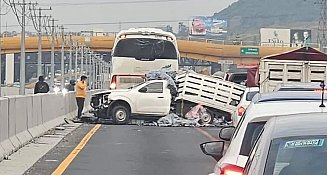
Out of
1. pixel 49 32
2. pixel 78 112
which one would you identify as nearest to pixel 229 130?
pixel 78 112

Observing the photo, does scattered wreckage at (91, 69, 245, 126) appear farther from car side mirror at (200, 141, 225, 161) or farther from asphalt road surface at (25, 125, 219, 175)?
car side mirror at (200, 141, 225, 161)

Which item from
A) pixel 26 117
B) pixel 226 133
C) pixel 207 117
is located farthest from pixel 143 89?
pixel 226 133

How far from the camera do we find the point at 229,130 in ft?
32.7

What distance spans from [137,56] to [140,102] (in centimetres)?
500

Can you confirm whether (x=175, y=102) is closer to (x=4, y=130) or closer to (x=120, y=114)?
(x=120, y=114)

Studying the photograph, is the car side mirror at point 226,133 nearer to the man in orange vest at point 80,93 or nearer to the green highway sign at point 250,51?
the man in orange vest at point 80,93

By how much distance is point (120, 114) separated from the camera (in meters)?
32.8

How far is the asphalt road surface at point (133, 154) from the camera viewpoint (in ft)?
52.6

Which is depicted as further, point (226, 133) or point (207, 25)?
point (207, 25)

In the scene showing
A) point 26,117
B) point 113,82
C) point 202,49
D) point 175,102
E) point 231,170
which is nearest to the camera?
point 231,170

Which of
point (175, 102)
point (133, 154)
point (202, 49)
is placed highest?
point (202, 49)

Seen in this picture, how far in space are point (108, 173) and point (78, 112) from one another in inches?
817

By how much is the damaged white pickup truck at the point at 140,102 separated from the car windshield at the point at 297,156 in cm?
2732

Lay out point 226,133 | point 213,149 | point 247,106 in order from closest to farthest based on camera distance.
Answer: point 213,149 < point 226,133 < point 247,106
